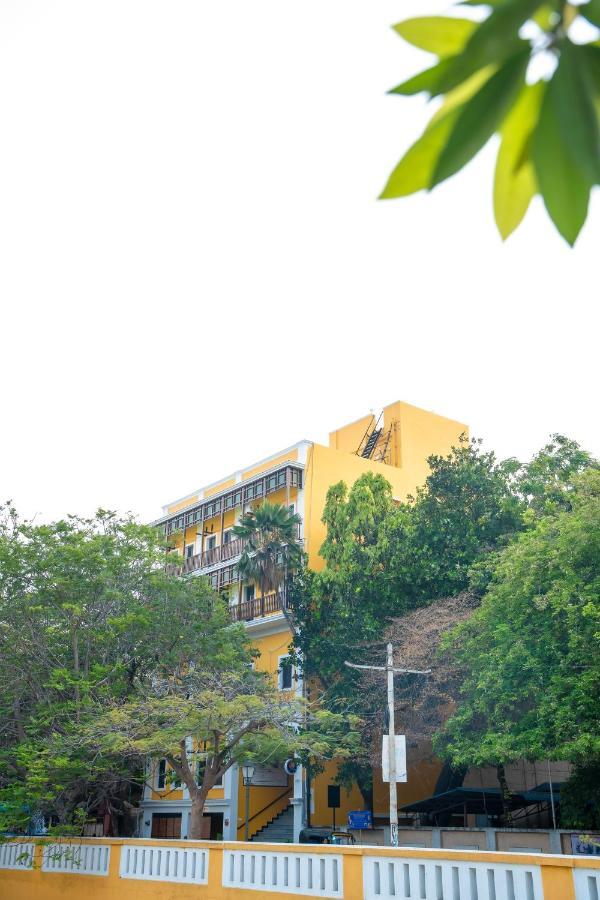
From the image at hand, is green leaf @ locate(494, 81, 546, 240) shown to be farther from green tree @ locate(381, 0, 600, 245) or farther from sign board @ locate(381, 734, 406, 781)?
sign board @ locate(381, 734, 406, 781)

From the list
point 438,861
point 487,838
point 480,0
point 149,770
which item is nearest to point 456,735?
point 487,838

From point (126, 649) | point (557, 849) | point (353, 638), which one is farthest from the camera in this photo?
point (353, 638)

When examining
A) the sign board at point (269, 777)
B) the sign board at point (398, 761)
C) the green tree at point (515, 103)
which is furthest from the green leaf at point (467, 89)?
the sign board at point (269, 777)

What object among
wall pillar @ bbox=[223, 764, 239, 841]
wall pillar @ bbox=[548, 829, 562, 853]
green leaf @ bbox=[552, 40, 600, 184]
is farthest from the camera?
wall pillar @ bbox=[223, 764, 239, 841]

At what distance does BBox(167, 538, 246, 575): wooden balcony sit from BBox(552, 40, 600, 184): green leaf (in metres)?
29.6

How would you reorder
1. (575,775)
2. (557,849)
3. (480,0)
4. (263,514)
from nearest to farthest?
(480,0)
(557,849)
(575,775)
(263,514)

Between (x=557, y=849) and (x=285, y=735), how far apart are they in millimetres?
5732

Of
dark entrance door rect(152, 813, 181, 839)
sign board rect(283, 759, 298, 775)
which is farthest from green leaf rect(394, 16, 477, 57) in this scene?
dark entrance door rect(152, 813, 181, 839)

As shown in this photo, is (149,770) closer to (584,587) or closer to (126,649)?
(126,649)

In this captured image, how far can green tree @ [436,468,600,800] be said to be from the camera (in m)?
17.6

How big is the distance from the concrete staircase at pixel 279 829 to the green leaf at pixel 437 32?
95.2 ft

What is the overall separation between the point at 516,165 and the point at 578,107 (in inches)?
4.5

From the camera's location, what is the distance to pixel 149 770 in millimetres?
22438

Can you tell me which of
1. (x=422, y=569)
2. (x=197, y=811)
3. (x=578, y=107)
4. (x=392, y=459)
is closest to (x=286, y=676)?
(x=422, y=569)
